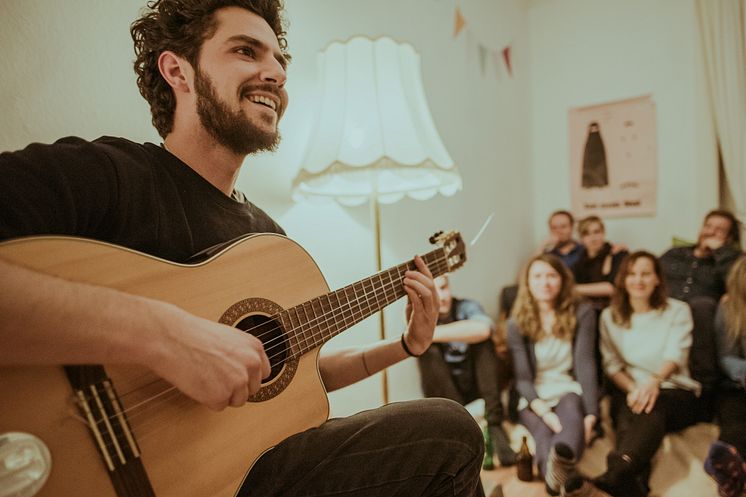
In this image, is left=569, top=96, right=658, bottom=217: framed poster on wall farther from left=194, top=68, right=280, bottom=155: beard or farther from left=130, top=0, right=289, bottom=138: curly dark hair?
left=194, top=68, right=280, bottom=155: beard

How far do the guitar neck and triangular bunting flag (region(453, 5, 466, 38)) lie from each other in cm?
211

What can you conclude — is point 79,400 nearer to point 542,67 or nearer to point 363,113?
point 363,113

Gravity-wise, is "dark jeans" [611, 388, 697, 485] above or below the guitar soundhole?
below

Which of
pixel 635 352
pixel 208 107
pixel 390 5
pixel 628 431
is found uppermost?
pixel 390 5

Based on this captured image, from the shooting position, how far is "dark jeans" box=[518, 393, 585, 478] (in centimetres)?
189

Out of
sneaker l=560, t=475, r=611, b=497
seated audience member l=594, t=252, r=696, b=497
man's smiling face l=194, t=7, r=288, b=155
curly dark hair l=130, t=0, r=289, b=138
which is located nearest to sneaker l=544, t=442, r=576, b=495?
sneaker l=560, t=475, r=611, b=497

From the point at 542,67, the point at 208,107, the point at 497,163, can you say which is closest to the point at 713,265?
the point at 497,163

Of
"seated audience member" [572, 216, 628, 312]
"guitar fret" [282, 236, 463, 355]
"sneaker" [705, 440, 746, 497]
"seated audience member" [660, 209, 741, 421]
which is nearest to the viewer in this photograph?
"guitar fret" [282, 236, 463, 355]

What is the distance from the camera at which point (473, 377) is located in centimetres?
224

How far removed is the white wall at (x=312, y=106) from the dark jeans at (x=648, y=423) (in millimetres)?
999

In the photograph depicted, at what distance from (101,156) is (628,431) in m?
2.30

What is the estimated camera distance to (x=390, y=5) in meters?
2.09

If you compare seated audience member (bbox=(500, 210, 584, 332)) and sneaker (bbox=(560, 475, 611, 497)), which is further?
seated audience member (bbox=(500, 210, 584, 332))

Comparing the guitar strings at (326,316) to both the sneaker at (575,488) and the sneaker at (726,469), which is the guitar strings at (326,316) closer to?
the sneaker at (575,488)
